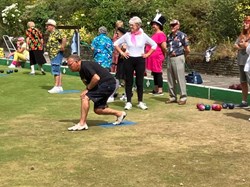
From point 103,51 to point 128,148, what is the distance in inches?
182

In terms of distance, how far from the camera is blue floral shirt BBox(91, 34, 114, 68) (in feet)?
35.2

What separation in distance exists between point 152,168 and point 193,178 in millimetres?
543

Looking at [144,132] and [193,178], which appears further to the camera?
[144,132]

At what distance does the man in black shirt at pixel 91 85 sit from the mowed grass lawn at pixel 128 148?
30 cm

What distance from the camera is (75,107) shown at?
9812 millimetres

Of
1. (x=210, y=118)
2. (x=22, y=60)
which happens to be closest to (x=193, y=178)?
(x=210, y=118)

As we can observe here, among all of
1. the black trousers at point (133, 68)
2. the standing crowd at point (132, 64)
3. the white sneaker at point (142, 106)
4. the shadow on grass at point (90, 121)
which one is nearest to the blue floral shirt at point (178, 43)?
the standing crowd at point (132, 64)

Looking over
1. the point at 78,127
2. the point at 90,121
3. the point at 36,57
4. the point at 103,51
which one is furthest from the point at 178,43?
the point at 36,57

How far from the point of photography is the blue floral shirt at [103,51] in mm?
10742

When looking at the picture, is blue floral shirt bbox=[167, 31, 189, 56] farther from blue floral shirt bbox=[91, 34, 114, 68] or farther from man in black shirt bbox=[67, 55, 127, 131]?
man in black shirt bbox=[67, 55, 127, 131]

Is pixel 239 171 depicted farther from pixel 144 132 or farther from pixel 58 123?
pixel 58 123

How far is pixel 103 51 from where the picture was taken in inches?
423

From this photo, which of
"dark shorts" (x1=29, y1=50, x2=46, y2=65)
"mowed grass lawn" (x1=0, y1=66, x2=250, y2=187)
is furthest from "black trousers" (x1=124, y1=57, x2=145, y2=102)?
"dark shorts" (x1=29, y1=50, x2=46, y2=65)

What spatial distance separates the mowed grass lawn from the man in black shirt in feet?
0.97
